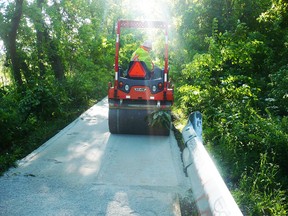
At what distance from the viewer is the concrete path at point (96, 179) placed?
12.8ft

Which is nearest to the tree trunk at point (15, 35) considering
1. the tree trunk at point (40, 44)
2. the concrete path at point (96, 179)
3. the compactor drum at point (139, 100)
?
the tree trunk at point (40, 44)

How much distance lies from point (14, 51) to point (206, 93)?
10063 mm

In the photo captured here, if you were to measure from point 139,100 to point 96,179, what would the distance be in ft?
10.9

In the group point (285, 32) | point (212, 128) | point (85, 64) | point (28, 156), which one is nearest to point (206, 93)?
point (212, 128)

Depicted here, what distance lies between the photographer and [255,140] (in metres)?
5.33

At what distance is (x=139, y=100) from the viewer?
780 centimetres

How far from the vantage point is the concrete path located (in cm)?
390

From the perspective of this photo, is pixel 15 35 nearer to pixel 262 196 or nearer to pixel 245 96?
pixel 245 96

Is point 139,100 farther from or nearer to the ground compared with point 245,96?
nearer to the ground

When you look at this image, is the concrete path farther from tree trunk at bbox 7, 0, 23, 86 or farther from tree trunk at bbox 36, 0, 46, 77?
tree trunk at bbox 36, 0, 46, 77

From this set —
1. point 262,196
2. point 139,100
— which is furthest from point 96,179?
point 139,100

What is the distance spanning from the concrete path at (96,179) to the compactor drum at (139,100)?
1.47ft

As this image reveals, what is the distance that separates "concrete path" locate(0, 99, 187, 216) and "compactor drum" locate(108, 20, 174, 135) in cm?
45

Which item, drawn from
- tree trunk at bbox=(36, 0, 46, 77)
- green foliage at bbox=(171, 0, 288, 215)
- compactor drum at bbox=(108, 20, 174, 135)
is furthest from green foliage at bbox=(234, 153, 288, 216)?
tree trunk at bbox=(36, 0, 46, 77)
